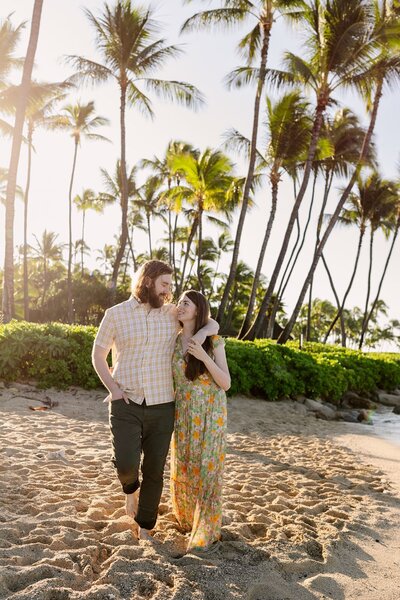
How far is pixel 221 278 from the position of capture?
42.4 meters

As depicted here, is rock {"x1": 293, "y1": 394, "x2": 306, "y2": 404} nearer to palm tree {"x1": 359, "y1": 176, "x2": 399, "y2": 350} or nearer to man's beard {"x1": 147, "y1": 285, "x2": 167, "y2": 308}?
man's beard {"x1": 147, "y1": 285, "x2": 167, "y2": 308}

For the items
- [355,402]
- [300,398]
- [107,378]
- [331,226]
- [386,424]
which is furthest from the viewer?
[331,226]

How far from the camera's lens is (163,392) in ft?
10.7

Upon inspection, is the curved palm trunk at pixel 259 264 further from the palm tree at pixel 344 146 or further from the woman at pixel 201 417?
the woman at pixel 201 417

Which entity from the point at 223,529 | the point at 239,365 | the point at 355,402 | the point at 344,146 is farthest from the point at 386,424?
the point at 344,146

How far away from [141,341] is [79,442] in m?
3.45

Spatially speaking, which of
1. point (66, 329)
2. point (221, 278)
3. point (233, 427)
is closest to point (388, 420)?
point (233, 427)

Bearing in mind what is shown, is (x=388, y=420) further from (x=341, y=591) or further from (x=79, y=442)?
A: (x=341, y=591)

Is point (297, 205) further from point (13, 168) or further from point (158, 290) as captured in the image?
point (158, 290)

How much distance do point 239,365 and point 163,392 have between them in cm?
794

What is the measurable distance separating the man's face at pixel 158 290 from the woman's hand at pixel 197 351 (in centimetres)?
34

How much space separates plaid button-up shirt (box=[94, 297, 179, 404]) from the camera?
319 cm

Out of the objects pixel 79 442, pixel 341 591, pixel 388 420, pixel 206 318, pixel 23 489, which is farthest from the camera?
pixel 388 420

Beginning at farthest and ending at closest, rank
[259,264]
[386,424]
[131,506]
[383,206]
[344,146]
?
[383,206], [344,146], [259,264], [386,424], [131,506]
